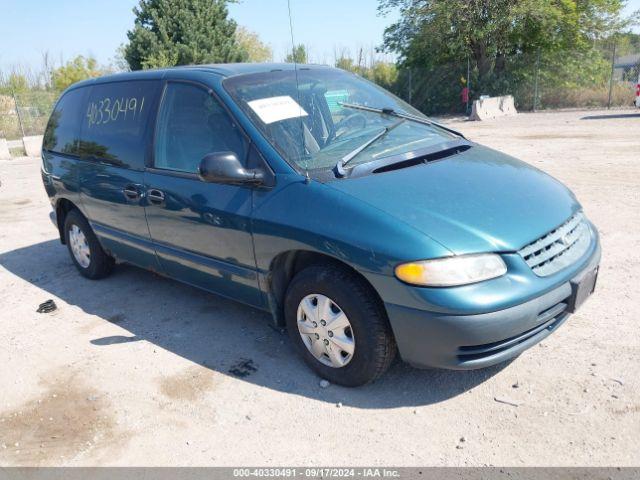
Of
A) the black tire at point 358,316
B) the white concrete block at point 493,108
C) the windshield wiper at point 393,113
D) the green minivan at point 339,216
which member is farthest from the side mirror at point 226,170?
the white concrete block at point 493,108

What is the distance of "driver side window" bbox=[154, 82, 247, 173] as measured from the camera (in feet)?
11.7

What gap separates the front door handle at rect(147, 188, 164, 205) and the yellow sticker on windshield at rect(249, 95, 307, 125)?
39.2 inches

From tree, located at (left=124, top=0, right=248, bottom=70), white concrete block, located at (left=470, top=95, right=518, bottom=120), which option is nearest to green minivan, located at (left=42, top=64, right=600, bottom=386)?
white concrete block, located at (left=470, top=95, right=518, bottom=120)

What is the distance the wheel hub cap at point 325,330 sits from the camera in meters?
3.06

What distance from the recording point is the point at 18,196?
10359 mm

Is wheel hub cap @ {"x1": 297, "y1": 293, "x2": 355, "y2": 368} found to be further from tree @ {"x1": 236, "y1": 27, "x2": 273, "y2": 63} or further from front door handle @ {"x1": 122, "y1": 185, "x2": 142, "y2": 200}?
tree @ {"x1": 236, "y1": 27, "x2": 273, "y2": 63}

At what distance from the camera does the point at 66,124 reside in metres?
5.27

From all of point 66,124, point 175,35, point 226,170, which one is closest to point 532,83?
point 175,35

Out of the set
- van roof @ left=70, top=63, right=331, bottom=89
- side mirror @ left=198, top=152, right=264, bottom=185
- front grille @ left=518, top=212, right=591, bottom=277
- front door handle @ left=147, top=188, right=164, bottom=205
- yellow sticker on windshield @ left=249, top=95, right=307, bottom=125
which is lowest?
front grille @ left=518, top=212, right=591, bottom=277

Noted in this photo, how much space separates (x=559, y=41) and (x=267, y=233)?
72.3ft

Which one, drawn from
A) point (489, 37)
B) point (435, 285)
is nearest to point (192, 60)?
point (489, 37)

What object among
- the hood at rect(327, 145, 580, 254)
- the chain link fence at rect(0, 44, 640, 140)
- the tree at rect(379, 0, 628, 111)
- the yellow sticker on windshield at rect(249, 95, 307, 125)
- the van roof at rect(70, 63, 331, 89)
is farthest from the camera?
the chain link fence at rect(0, 44, 640, 140)

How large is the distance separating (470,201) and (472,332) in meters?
0.75

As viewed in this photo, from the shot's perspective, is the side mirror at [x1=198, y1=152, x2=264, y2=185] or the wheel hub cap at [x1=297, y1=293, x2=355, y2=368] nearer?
the wheel hub cap at [x1=297, y1=293, x2=355, y2=368]
